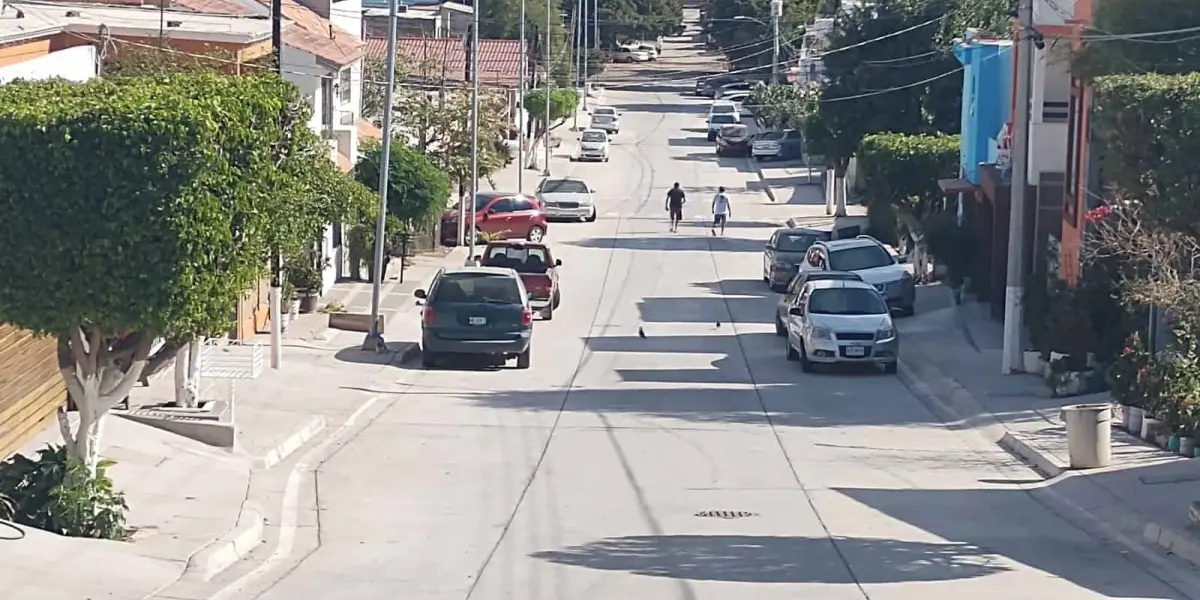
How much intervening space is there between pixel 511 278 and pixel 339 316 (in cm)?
558

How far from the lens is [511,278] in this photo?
30766 mm

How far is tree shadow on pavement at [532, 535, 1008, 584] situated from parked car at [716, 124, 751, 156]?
70.5 meters

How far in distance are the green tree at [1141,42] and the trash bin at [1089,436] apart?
600 cm

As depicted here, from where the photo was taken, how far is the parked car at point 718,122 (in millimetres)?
90812

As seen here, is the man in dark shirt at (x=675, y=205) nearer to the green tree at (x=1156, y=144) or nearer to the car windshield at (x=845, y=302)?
the car windshield at (x=845, y=302)

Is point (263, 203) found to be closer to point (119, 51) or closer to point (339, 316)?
point (119, 51)

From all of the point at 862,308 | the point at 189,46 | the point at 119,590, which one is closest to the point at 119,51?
the point at 189,46

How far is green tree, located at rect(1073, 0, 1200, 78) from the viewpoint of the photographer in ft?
78.1

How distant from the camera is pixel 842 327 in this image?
30062 mm

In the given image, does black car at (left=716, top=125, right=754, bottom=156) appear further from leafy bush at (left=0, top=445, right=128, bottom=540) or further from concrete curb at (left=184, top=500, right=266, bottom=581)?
leafy bush at (left=0, top=445, right=128, bottom=540)

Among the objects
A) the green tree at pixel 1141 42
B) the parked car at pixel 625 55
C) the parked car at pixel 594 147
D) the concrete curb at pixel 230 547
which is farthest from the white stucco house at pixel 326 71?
the parked car at pixel 625 55

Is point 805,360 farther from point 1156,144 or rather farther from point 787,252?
point 1156,144

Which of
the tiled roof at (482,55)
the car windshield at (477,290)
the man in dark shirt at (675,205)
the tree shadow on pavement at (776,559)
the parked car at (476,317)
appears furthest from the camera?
the tiled roof at (482,55)

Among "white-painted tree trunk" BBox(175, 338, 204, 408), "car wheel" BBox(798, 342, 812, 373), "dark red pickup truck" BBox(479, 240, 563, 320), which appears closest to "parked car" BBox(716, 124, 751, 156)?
"dark red pickup truck" BBox(479, 240, 563, 320)
